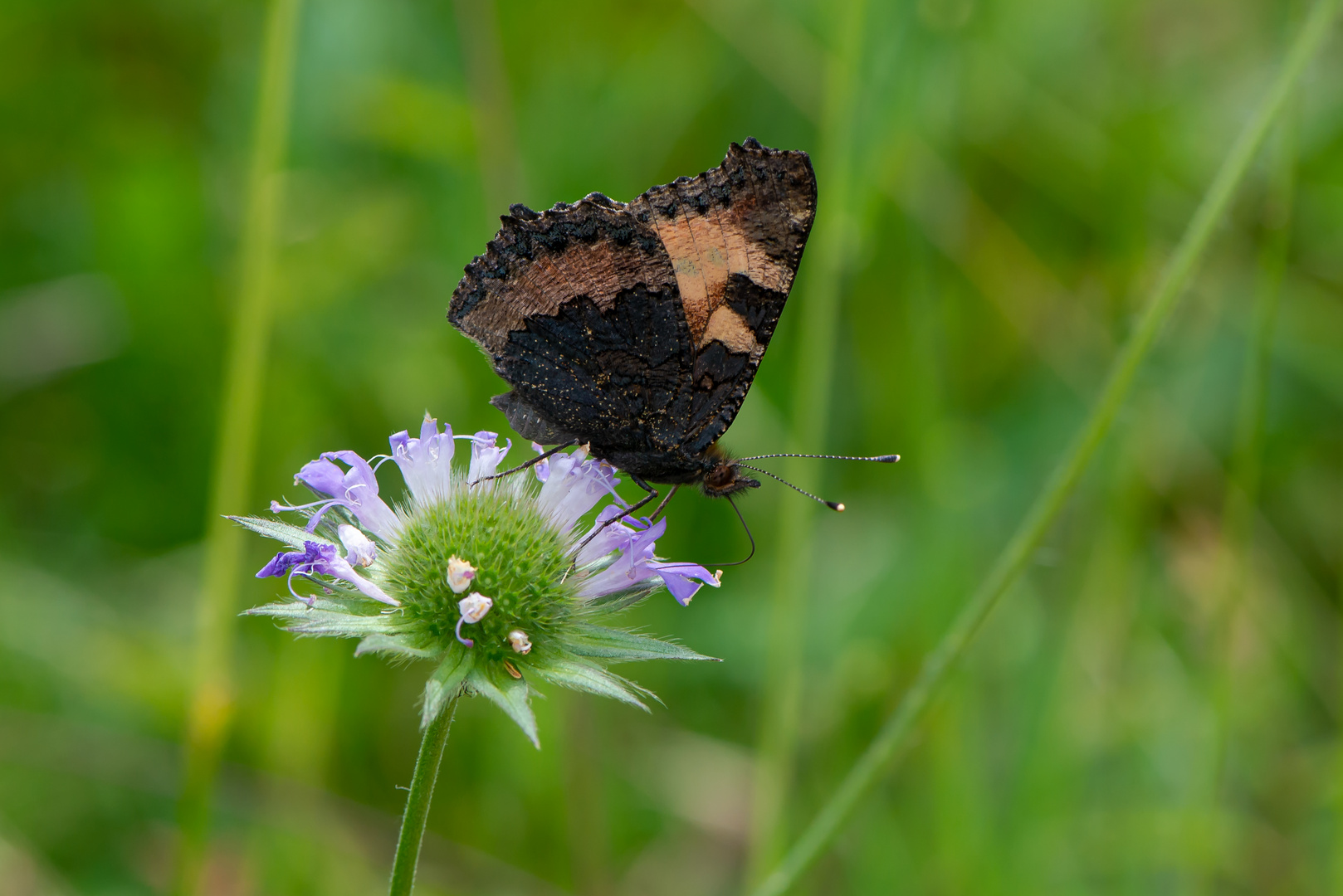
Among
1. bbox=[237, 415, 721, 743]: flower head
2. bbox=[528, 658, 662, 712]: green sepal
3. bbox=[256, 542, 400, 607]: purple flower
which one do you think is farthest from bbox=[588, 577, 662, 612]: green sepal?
bbox=[256, 542, 400, 607]: purple flower

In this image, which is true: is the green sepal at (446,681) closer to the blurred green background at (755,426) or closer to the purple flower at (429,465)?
the purple flower at (429,465)

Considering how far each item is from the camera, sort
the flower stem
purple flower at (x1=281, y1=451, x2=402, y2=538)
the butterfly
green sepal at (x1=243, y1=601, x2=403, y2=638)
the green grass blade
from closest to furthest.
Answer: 1. the flower stem
2. green sepal at (x1=243, y1=601, x2=403, y2=638)
3. purple flower at (x1=281, y1=451, x2=402, y2=538)
4. the butterfly
5. the green grass blade

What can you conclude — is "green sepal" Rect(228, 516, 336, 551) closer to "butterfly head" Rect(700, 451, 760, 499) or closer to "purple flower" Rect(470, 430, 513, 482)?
"purple flower" Rect(470, 430, 513, 482)

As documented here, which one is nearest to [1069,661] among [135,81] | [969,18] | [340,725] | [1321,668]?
[1321,668]

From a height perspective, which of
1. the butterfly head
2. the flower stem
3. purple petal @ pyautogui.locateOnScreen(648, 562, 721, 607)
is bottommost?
the flower stem

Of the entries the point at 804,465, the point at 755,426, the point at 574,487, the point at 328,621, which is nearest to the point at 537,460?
the point at 574,487

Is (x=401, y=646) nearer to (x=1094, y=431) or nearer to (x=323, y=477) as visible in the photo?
(x=323, y=477)
